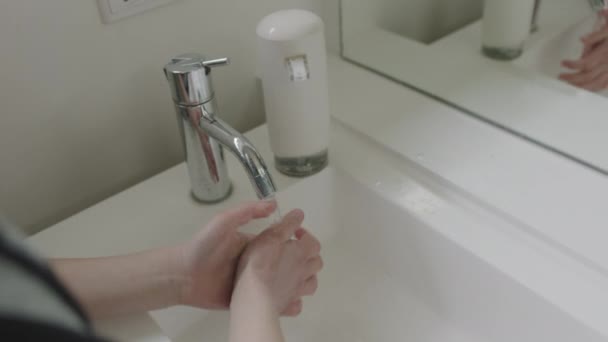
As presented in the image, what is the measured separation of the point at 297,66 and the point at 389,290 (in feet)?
0.96

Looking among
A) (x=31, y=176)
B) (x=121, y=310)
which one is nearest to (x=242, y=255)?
(x=121, y=310)

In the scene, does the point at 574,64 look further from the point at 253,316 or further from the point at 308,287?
the point at 253,316

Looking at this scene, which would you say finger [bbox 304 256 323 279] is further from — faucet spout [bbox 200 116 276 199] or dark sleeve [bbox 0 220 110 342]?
dark sleeve [bbox 0 220 110 342]

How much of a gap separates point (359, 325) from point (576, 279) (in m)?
0.24

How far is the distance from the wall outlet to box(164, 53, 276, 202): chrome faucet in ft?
0.34

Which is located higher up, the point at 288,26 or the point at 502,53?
the point at 288,26

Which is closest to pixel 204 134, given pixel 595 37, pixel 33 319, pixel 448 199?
pixel 448 199

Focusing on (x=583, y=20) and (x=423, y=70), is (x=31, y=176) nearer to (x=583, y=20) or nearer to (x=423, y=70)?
(x=423, y=70)


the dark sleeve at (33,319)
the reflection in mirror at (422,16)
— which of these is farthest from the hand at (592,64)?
the dark sleeve at (33,319)

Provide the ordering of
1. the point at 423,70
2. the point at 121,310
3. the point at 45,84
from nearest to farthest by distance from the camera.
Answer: the point at 121,310
the point at 45,84
the point at 423,70

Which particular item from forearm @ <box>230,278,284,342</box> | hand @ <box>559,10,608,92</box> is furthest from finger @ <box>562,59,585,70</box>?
forearm @ <box>230,278,284,342</box>

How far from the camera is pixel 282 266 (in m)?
0.61

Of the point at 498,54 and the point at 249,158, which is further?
the point at 498,54

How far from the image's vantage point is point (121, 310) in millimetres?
518
